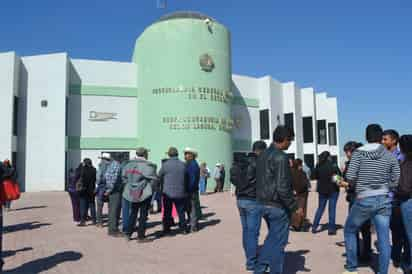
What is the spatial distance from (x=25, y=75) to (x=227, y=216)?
17.2m

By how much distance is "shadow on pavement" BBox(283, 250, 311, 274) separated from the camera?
4.70 meters

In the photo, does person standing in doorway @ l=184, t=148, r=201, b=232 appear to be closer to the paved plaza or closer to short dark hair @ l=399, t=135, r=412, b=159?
the paved plaza

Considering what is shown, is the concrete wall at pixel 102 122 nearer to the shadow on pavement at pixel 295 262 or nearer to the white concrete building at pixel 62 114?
the white concrete building at pixel 62 114

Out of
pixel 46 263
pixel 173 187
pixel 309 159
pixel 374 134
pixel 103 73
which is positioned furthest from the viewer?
pixel 309 159

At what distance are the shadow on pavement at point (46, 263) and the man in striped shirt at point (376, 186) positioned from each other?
4.19 m

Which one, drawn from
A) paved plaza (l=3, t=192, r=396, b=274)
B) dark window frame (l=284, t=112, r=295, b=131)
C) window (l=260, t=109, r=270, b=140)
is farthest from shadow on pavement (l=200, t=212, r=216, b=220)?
dark window frame (l=284, t=112, r=295, b=131)

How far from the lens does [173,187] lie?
702 cm

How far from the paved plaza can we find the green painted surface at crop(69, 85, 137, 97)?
1492 centimetres

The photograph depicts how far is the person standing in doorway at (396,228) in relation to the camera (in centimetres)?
462

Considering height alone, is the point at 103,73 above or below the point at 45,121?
above

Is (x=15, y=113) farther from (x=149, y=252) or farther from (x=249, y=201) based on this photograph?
(x=249, y=201)

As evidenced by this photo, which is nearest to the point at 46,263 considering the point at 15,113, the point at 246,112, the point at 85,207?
the point at 85,207

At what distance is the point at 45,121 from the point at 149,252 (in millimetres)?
17671

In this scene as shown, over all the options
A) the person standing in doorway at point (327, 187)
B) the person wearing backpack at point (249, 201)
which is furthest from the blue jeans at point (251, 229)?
the person standing in doorway at point (327, 187)
